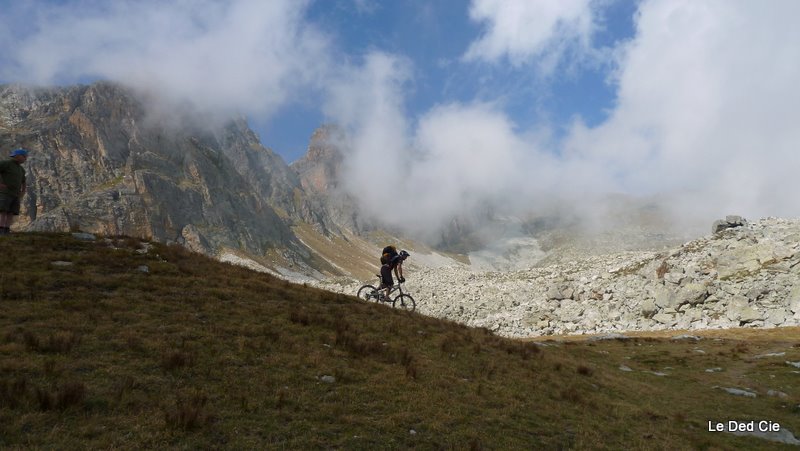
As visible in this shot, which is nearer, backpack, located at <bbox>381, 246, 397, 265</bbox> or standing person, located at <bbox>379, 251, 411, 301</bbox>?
standing person, located at <bbox>379, 251, 411, 301</bbox>

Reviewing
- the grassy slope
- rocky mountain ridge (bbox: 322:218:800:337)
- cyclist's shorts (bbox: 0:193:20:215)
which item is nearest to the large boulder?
rocky mountain ridge (bbox: 322:218:800:337)

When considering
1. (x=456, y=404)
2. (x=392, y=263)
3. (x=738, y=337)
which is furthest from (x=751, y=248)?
(x=456, y=404)

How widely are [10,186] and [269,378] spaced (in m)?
17.7

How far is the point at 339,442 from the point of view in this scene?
9.34 meters

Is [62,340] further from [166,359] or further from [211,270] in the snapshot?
[211,270]

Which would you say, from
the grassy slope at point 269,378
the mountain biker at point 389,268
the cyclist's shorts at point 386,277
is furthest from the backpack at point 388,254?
the grassy slope at point 269,378

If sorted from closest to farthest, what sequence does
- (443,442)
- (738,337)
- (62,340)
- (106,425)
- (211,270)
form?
(106,425) → (443,442) → (62,340) → (211,270) → (738,337)

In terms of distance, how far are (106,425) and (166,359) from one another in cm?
295

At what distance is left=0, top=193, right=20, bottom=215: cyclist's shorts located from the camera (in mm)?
20422

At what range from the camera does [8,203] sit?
20.7 metres

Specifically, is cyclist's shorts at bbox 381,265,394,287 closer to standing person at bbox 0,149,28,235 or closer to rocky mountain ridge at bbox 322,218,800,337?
standing person at bbox 0,149,28,235

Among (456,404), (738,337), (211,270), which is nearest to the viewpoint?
(456,404)

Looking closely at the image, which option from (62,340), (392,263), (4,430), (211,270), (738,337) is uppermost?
(738,337)

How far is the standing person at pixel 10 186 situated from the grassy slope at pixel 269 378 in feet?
3.34
